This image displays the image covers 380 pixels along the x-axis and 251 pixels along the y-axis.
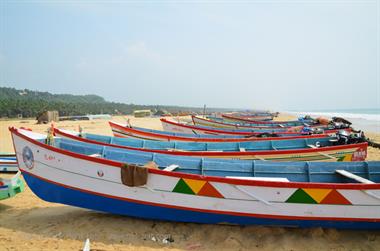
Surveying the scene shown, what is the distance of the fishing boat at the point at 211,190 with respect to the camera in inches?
166

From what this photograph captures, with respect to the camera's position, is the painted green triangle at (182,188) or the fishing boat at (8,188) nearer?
the painted green triangle at (182,188)

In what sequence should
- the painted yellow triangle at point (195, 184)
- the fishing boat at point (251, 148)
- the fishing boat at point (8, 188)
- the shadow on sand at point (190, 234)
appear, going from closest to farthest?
the shadow on sand at point (190, 234) < the painted yellow triangle at point (195, 184) < the fishing boat at point (8, 188) < the fishing boat at point (251, 148)

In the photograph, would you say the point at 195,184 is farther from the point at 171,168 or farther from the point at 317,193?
the point at 317,193

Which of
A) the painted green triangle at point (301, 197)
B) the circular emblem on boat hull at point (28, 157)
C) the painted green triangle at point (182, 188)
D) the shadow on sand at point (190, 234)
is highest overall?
the circular emblem on boat hull at point (28, 157)

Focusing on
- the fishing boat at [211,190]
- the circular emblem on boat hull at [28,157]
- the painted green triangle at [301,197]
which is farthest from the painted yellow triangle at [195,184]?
the circular emblem on boat hull at [28,157]

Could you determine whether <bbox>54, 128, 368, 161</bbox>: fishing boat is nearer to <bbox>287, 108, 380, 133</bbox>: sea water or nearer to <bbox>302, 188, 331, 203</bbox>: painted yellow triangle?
<bbox>302, 188, 331, 203</bbox>: painted yellow triangle

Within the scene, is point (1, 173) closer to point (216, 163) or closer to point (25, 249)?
point (25, 249)

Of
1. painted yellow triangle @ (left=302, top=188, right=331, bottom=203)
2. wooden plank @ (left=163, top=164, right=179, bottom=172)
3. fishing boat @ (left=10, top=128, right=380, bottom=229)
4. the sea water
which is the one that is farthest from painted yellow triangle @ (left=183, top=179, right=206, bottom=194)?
the sea water

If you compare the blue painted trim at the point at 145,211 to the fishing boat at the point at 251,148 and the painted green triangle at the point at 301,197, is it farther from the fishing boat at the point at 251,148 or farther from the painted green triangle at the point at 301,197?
the fishing boat at the point at 251,148

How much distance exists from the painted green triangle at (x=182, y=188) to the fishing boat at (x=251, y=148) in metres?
2.10

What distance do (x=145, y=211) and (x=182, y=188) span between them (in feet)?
2.84

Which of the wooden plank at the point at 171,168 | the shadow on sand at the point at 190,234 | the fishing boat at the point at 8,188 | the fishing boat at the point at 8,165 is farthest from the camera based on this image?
the fishing boat at the point at 8,165

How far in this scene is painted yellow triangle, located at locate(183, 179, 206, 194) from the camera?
14.5 feet

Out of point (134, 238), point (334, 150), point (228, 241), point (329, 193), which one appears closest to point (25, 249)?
point (134, 238)
